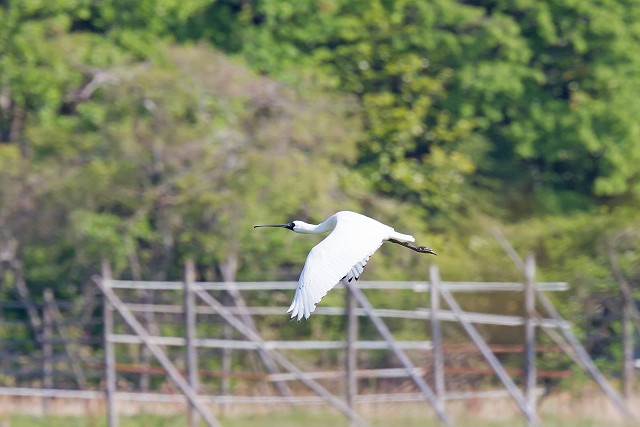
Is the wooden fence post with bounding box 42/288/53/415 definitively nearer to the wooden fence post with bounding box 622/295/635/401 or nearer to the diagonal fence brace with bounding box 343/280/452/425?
the diagonal fence brace with bounding box 343/280/452/425

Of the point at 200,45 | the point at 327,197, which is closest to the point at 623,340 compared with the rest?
the point at 327,197

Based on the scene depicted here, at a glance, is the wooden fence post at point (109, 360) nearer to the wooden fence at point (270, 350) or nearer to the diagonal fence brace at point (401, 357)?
the wooden fence at point (270, 350)

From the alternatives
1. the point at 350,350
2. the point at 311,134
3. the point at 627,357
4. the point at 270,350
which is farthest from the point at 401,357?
the point at 311,134

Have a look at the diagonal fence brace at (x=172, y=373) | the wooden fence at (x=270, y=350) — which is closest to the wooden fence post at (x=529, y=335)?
the wooden fence at (x=270, y=350)

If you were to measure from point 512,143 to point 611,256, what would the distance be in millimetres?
6285

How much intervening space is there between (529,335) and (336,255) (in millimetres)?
7288

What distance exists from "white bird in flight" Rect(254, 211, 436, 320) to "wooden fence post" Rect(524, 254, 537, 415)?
5.70 meters

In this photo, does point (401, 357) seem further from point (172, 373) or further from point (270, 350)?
point (172, 373)

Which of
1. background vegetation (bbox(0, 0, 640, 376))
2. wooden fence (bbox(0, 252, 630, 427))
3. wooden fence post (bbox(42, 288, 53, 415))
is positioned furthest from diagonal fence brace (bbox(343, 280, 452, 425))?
wooden fence post (bbox(42, 288, 53, 415))

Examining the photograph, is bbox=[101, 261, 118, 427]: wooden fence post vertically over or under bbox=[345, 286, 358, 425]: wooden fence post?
under

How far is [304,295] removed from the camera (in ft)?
32.2

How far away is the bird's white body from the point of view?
9805mm

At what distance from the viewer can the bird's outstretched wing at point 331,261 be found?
975cm

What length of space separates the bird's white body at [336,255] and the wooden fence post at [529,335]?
5758 millimetres
